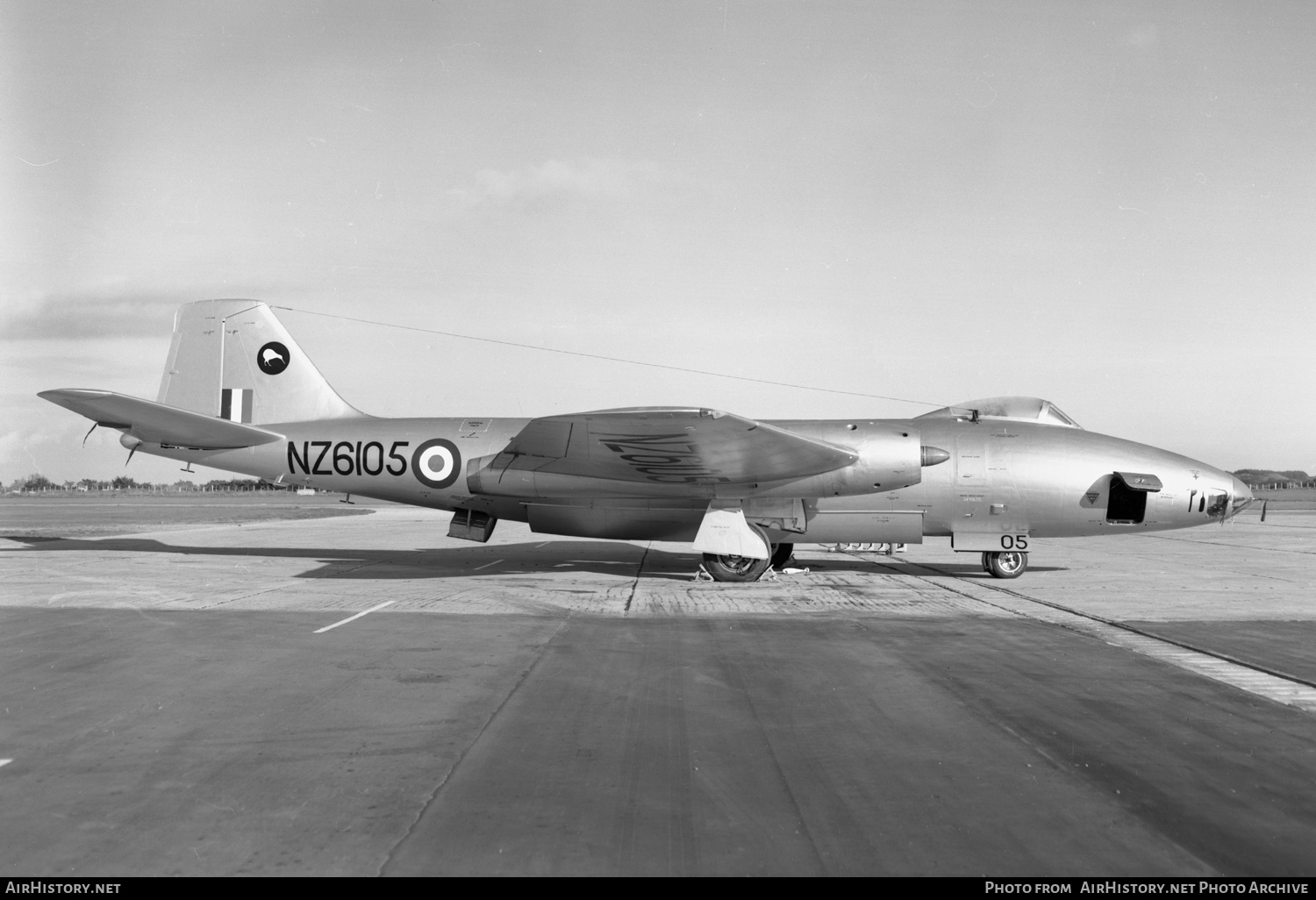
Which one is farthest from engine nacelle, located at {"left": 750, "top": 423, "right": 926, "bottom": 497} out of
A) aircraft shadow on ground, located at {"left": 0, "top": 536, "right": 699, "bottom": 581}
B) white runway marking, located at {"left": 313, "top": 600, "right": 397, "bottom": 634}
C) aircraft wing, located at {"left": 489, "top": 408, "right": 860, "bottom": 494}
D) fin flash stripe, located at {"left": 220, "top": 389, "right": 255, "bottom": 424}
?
fin flash stripe, located at {"left": 220, "top": 389, "right": 255, "bottom": 424}

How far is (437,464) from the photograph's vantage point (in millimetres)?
17438

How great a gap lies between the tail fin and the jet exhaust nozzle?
1238 centimetres

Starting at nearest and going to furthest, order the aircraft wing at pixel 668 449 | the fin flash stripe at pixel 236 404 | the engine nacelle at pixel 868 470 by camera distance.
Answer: the aircraft wing at pixel 668 449 < the engine nacelle at pixel 868 470 < the fin flash stripe at pixel 236 404

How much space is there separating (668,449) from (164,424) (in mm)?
10700

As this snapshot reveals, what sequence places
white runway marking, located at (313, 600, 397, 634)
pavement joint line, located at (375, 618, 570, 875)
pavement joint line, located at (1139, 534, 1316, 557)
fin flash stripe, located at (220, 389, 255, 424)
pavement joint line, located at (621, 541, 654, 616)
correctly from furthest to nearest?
pavement joint line, located at (1139, 534, 1316, 557) < fin flash stripe, located at (220, 389, 255, 424) < pavement joint line, located at (621, 541, 654, 616) < white runway marking, located at (313, 600, 397, 634) < pavement joint line, located at (375, 618, 570, 875)

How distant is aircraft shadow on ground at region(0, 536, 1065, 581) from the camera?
685 inches

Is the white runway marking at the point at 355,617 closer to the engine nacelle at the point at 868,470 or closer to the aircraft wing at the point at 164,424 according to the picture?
the engine nacelle at the point at 868,470

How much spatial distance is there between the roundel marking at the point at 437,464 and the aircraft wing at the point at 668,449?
3.11 ft

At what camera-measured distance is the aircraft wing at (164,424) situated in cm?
1617

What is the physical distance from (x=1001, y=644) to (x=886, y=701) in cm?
321

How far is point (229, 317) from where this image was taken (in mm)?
19047

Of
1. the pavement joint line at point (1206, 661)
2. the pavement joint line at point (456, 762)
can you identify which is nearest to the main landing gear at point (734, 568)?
the pavement joint line at point (1206, 661)

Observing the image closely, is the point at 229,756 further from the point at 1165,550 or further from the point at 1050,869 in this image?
the point at 1165,550

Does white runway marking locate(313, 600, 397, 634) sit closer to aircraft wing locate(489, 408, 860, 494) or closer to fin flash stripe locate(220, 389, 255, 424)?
Answer: aircraft wing locate(489, 408, 860, 494)
